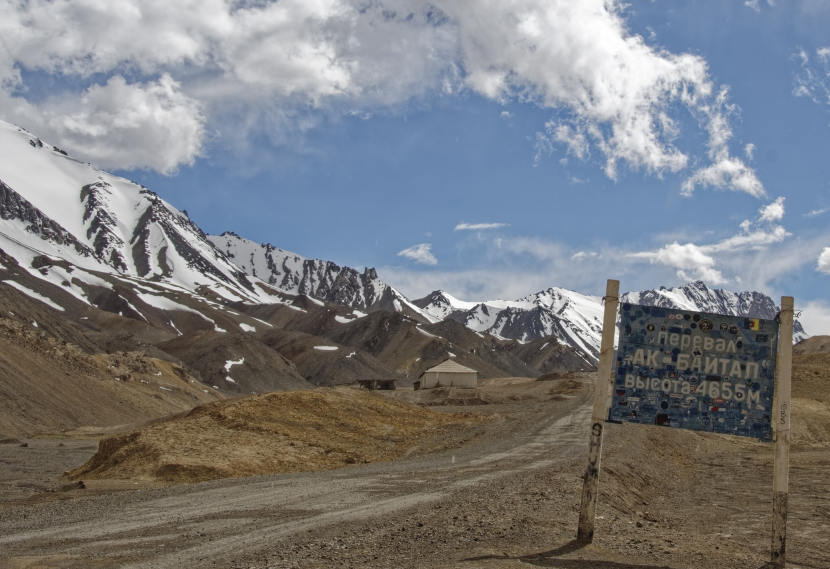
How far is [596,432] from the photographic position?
337 inches

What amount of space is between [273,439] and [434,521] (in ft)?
59.7

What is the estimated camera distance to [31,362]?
2186 inches

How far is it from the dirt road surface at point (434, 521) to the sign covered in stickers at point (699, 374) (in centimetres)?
159

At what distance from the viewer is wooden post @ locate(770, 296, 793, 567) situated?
26.5 feet

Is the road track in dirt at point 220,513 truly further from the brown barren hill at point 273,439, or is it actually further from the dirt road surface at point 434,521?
the brown barren hill at point 273,439

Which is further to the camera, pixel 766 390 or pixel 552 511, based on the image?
pixel 552 511

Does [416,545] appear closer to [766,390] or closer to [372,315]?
[766,390]

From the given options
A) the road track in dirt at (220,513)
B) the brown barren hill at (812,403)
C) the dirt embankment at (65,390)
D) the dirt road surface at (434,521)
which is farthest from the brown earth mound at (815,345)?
the road track in dirt at (220,513)

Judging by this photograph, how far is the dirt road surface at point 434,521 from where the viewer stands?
26.3ft

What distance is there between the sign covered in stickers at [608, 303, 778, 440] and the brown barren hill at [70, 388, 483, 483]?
14.9 meters

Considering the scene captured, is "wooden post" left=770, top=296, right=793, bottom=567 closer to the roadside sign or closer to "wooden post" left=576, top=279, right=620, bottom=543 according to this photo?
the roadside sign

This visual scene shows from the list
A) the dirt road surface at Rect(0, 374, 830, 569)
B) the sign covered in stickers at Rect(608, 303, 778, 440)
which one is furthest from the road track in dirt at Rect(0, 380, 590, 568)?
the sign covered in stickers at Rect(608, 303, 778, 440)

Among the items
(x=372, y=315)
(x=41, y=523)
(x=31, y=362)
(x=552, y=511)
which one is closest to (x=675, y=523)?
(x=552, y=511)

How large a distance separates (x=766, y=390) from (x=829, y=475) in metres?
14.8
